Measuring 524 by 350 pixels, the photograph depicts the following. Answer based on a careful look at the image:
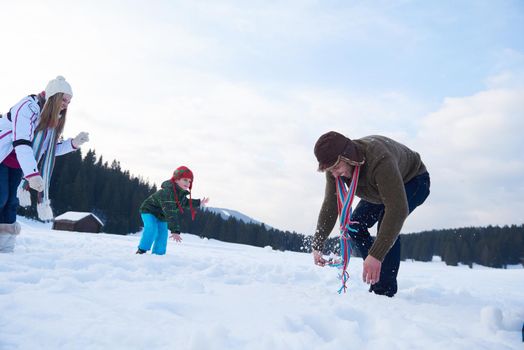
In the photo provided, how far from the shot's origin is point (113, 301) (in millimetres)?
2131

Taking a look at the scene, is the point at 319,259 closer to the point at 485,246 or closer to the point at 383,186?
the point at 383,186

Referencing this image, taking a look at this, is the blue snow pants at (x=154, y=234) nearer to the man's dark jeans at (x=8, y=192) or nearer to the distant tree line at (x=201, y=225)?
the man's dark jeans at (x=8, y=192)

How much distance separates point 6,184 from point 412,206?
4.44m

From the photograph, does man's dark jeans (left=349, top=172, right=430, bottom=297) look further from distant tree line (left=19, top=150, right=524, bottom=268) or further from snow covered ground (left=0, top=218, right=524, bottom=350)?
distant tree line (left=19, top=150, right=524, bottom=268)

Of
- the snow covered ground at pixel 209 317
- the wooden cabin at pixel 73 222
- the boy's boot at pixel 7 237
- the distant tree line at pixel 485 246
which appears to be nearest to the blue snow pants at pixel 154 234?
the boy's boot at pixel 7 237

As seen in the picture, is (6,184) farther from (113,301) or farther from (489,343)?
(489,343)

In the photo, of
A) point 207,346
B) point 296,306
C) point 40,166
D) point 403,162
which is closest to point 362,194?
point 403,162

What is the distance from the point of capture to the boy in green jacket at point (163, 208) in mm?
5930

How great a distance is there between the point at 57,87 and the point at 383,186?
12.2 feet

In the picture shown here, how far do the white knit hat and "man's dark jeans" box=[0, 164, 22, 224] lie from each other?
37.5 inches

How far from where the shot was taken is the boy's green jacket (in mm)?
5855

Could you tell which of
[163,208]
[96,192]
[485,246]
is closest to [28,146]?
[163,208]

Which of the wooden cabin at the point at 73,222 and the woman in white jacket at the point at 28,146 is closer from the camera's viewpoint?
the woman in white jacket at the point at 28,146

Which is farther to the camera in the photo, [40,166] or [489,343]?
[40,166]
